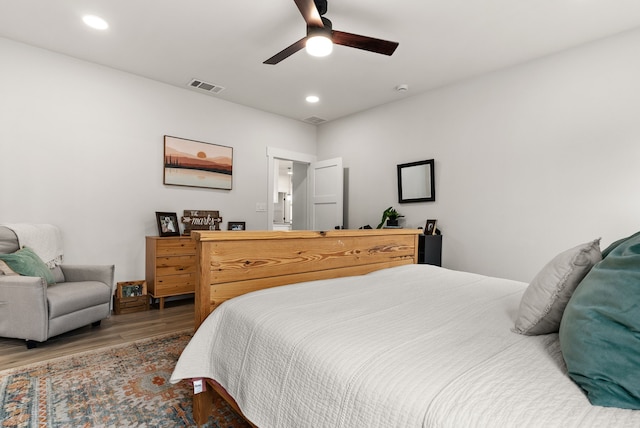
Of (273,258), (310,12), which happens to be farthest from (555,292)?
(310,12)

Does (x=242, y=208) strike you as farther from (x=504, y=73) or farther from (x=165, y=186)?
(x=504, y=73)

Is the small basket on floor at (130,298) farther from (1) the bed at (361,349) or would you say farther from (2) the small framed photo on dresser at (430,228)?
(2) the small framed photo on dresser at (430,228)

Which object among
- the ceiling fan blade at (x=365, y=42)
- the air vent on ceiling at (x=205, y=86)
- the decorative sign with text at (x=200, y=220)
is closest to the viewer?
the ceiling fan blade at (x=365, y=42)

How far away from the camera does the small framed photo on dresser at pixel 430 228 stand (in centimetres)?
387

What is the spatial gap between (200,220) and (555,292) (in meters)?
3.93

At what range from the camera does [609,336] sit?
0.67 metres

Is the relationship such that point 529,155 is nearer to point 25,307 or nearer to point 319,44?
point 319,44

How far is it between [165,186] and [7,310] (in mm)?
1941

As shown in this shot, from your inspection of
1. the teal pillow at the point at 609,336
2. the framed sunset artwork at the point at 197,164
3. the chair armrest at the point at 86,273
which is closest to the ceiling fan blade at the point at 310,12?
the teal pillow at the point at 609,336

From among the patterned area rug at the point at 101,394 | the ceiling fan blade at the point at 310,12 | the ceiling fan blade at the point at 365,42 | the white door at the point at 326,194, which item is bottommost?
the patterned area rug at the point at 101,394

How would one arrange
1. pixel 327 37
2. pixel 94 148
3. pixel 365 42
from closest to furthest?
pixel 327 37
pixel 365 42
pixel 94 148

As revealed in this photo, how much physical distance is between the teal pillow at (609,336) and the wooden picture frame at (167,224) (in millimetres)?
3924

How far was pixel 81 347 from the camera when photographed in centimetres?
256

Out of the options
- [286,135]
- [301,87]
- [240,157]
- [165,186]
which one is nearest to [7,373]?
[165,186]
